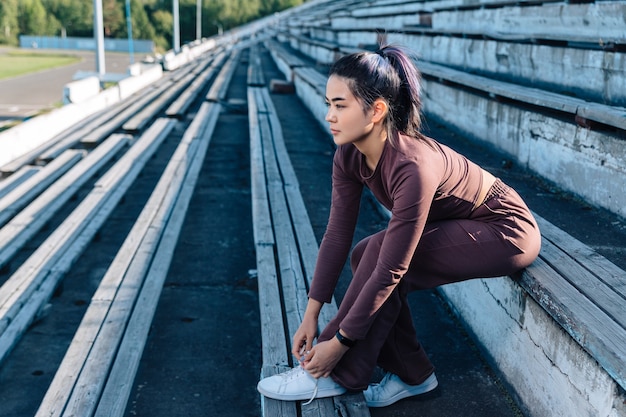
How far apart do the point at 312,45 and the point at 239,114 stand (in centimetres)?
583

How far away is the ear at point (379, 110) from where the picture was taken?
214 cm

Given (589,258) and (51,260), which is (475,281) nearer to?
(589,258)

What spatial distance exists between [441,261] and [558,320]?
40 centimetres

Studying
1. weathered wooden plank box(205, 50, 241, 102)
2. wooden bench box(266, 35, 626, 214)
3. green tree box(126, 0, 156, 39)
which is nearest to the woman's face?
wooden bench box(266, 35, 626, 214)

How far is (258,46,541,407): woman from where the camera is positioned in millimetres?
2084

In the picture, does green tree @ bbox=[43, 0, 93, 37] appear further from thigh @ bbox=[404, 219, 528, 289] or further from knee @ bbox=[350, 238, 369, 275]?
thigh @ bbox=[404, 219, 528, 289]

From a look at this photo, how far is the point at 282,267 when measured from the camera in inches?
134

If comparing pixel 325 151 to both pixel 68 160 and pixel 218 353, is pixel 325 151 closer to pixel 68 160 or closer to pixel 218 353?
pixel 68 160

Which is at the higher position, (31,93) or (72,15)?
(72,15)

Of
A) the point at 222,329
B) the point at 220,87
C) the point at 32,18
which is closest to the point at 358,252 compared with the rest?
the point at 222,329

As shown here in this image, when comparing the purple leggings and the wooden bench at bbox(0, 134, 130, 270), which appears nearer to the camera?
the purple leggings

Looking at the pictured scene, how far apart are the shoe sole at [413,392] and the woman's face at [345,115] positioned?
91cm

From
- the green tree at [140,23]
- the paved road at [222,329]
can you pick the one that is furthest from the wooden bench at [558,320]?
the green tree at [140,23]

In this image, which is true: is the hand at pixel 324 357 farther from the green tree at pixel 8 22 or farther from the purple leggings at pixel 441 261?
the green tree at pixel 8 22
